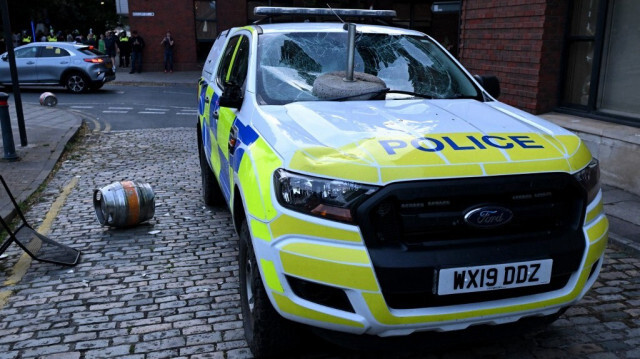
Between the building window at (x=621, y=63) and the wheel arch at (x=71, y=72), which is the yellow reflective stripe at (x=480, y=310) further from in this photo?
the wheel arch at (x=71, y=72)

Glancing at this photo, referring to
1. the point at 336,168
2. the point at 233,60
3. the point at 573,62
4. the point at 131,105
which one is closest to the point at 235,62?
the point at 233,60

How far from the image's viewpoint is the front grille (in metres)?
2.60

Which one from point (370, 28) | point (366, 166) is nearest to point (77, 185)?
point (370, 28)

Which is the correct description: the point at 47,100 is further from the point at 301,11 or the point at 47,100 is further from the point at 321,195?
the point at 321,195

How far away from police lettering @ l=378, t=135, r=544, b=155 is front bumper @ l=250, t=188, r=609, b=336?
1.71 feet

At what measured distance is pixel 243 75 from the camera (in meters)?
4.37

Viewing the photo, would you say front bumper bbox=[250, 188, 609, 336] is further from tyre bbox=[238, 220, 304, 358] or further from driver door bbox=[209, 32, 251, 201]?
driver door bbox=[209, 32, 251, 201]

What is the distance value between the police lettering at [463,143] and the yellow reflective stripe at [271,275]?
788mm

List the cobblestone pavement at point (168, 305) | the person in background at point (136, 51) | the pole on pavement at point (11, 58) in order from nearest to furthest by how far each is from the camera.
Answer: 1. the cobblestone pavement at point (168, 305)
2. the pole on pavement at point (11, 58)
3. the person in background at point (136, 51)

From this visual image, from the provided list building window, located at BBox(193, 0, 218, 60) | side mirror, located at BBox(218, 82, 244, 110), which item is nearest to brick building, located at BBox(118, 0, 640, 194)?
side mirror, located at BBox(218, 82, 244, 110)

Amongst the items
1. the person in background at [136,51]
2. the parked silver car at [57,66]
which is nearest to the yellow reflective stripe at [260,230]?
the parked silver car at [57,66]

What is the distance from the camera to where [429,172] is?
2652 mm

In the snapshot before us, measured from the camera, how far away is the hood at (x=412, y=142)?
2674mm

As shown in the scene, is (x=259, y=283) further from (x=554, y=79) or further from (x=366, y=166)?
(x=554, y=79)
